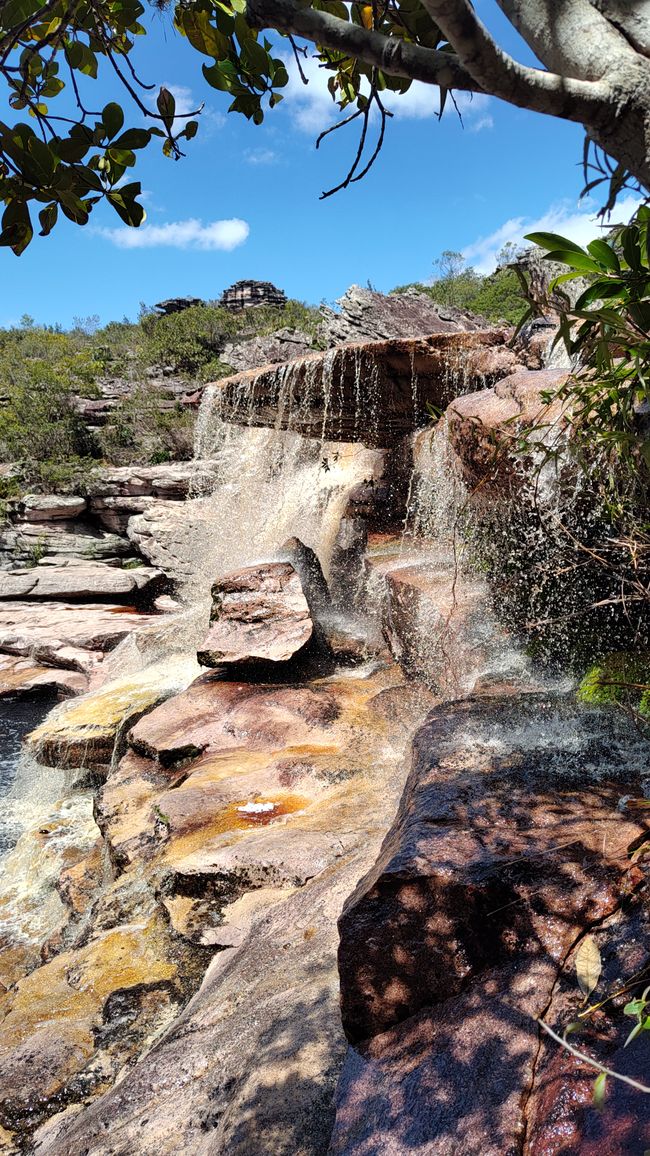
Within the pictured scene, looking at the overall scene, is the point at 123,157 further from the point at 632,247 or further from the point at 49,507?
the point at 49,507

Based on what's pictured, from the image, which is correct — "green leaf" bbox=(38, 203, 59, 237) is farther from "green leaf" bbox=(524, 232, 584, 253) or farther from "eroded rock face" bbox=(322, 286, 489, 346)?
"eroded rock face" bbox=(322, 286, 489, 346)

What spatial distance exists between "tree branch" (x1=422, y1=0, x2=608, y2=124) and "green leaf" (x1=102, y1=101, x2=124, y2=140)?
82 centimetres

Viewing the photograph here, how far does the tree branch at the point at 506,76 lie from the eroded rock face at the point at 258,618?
6274 millimetres

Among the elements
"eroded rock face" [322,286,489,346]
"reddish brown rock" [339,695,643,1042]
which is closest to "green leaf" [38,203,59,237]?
"reddish brown rock" [339,695,643,1042]

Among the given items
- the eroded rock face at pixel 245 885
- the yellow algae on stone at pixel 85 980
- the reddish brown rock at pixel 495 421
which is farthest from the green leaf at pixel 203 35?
the yellow algae on stone at pixel 85 980

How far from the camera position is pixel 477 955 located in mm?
2016

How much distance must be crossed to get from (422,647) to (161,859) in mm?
3198

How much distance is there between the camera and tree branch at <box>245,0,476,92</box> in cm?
150

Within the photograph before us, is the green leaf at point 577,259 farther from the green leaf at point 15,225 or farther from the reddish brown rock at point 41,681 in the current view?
the reddish brown rock at point 41,681

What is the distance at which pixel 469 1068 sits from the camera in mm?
1690

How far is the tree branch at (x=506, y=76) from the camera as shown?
131 centimetres

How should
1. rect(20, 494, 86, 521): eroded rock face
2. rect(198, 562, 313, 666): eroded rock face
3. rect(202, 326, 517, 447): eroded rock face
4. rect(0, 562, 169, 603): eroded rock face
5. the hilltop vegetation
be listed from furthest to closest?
the hilltop vegetation < rect(20, 494, 86, 521): eroded rock face < rect(0, 562, 169, 603): eroded rock face < rect(202, 326, 517, 447): eroded rock face < rect(198, 562, 313, 666): eroded rock face

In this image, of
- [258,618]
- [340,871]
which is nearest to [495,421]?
[340,871]

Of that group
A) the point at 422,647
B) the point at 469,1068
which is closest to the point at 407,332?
the point at 422,647
